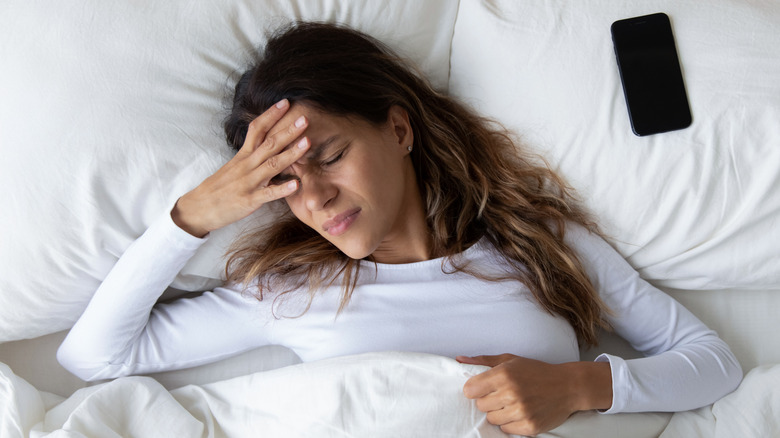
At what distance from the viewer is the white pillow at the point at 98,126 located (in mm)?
1092

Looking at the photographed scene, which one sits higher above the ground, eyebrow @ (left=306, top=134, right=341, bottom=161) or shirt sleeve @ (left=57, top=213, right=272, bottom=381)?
eyebrow @ (left=306, top=134, right=341, bottom=161)

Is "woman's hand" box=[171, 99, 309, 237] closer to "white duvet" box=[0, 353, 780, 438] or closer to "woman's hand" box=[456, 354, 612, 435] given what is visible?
"white duvet" box=[0, 353, 780, 438]

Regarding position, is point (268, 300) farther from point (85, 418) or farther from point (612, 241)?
point (612, 241)

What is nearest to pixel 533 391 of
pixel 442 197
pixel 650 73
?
pixel 442 197

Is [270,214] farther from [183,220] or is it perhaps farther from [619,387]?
[619,387]

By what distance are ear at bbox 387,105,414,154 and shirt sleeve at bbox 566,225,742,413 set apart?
356mm

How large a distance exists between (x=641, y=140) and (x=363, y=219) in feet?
1.86

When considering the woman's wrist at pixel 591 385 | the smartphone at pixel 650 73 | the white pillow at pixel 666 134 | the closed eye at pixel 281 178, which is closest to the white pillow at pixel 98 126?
the closed eye at pixel 281 178

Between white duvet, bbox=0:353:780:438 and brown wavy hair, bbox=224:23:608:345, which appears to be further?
brown wavy hair, bbox=224:23:608:345

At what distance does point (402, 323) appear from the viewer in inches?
45.1

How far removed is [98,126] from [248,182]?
0.93 feet

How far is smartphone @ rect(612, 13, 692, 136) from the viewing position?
1.21 metres

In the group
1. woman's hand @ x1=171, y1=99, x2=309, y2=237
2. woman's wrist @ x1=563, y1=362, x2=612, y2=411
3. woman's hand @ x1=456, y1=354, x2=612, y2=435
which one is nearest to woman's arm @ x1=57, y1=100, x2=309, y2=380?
woman's hand @ x1=171, y1=99, x2=309, y2=237

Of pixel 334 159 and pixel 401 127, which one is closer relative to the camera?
pixel 334 159
